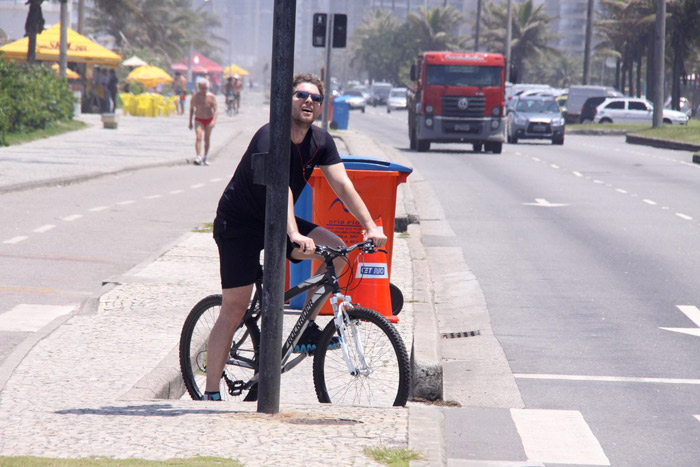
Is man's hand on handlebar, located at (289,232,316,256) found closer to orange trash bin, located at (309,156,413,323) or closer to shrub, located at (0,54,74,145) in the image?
orange trash bin, located at (309,156,413,323)

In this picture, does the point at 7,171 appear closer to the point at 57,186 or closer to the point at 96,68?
the point at 57,186

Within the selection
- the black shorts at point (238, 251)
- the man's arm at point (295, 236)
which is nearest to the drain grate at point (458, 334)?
the black shorts at point (238, 251)

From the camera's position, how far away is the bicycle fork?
6039 mm

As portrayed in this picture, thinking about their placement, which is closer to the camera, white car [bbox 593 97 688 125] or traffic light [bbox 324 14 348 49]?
traffic light [bbox 324 14 348 49]

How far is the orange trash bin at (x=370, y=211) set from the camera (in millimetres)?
8734

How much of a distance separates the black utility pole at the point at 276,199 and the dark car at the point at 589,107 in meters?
56.8

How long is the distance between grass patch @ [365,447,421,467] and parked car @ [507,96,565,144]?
120 ft

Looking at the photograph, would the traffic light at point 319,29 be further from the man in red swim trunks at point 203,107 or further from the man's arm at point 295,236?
the man's arm at point 295,236

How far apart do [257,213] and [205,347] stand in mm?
1048

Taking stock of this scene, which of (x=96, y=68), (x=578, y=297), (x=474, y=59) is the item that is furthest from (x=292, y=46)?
(x=96, y=68)

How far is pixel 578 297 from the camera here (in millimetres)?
10688

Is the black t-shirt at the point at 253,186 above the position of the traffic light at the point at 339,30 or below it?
below

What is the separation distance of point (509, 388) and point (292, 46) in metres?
2.86

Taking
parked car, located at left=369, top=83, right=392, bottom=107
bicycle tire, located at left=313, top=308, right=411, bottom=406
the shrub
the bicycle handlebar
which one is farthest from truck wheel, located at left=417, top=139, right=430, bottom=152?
parked car, located at left=369, top=83, right=392, bottom=107
